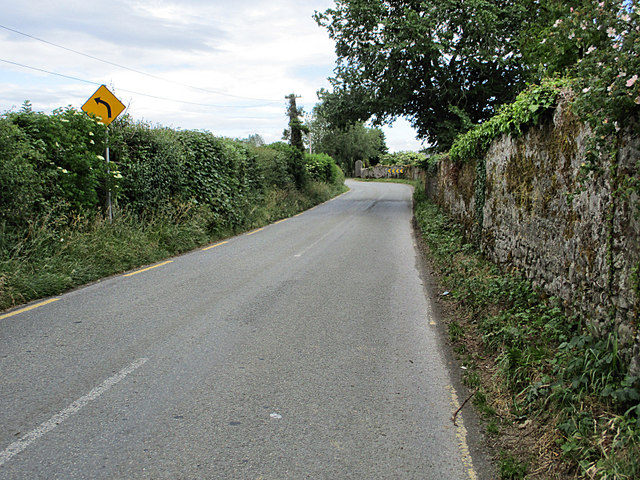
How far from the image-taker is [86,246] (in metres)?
9.15

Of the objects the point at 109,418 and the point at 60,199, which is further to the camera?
the point at 60,199

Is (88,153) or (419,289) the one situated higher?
(88,153)

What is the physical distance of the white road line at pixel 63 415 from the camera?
127 inches

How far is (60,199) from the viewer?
9438mm

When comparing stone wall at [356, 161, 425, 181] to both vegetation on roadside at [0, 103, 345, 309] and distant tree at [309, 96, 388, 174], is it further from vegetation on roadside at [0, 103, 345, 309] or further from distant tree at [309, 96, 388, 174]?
vegetation on roadside at [0, 103, 345, 309]

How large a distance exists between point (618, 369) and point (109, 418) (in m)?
3.87

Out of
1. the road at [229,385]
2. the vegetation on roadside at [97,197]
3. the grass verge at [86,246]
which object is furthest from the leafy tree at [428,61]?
the road at [229,385]

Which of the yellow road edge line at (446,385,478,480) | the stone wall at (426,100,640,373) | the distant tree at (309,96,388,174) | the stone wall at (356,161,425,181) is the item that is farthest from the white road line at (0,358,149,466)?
the distant tree at (309,96,388,174)

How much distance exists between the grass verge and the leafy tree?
40.4 feet

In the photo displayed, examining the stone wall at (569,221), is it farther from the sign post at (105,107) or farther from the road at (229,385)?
the sign post at (105,107)

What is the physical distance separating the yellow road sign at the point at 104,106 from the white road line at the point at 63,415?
7658 millimetres

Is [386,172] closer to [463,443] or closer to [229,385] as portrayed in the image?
[229,385]

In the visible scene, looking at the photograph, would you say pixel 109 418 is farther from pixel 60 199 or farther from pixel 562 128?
pixel 60 199

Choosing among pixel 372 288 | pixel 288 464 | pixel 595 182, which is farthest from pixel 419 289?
pixel 288 464
